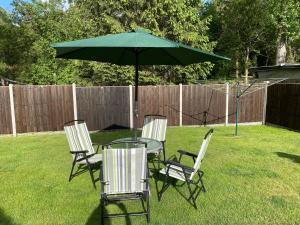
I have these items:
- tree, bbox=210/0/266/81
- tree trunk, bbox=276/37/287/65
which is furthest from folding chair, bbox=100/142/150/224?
tree trunk, bbox=276/37/287/65

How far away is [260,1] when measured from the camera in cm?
1842

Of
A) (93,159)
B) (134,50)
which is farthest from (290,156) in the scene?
(93,159)

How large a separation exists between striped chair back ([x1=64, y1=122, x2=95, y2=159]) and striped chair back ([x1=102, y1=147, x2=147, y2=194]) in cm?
156

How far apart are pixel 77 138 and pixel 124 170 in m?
1.82

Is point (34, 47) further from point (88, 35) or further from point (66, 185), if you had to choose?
point (66, 185)

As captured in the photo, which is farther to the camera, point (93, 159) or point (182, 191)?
point (93, 159)

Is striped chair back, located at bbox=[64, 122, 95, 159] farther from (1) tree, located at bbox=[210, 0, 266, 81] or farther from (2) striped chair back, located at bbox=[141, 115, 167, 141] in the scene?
(1) tree, located at bbox=[210, 0, 266, 81]

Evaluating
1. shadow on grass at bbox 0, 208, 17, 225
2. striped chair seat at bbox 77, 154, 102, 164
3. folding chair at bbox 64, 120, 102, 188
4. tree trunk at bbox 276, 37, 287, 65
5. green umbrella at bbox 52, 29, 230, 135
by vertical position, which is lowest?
shadow on grass at bbox 0, 208, 17, 225

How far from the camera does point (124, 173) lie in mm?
3156

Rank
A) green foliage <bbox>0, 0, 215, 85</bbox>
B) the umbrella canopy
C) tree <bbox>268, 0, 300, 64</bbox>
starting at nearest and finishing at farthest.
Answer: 1. the umbrella canopy
2. green foliage <bbox>0, 0, 215, 85</bbox>
3. tree <bbox>268, 0, 300, 64</bbox>

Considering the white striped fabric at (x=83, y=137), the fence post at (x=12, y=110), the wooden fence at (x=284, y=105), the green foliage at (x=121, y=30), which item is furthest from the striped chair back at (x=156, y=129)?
the green foliage at (x=121, y=30)

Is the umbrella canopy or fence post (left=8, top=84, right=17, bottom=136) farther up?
the umbrella canopy

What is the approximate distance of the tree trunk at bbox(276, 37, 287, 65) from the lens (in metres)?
17.9

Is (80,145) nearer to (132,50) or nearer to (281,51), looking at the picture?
(132,50)
